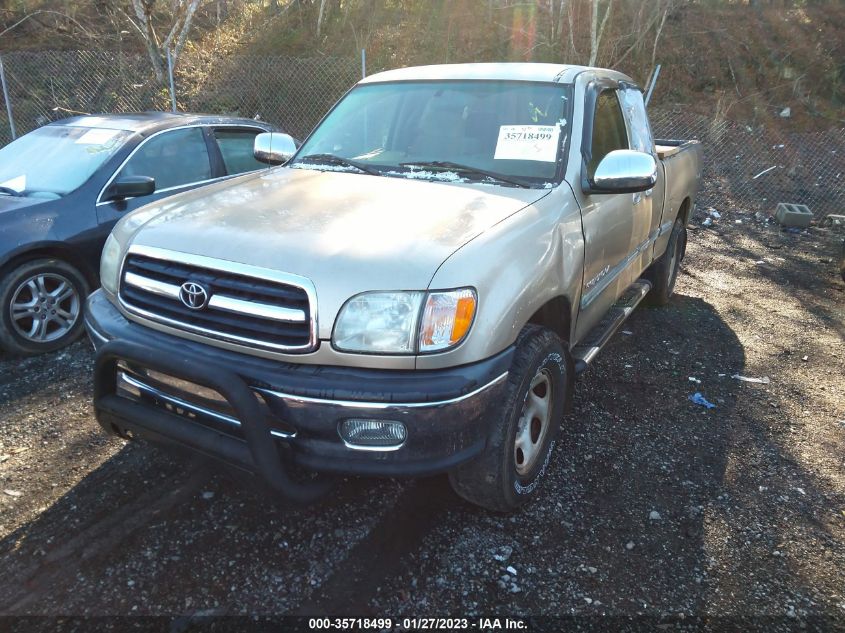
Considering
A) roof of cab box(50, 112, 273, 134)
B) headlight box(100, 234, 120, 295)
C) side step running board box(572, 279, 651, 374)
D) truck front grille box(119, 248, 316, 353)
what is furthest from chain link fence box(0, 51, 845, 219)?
truck front grille box(119, 248, 316, 353)

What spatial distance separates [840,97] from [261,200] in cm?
1660

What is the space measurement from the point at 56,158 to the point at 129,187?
0.80m

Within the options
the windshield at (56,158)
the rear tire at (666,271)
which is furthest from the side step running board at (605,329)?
the windshield at (56,158)

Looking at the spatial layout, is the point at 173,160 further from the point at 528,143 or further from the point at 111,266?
the point at 528,143

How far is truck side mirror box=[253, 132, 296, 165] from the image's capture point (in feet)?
13.3

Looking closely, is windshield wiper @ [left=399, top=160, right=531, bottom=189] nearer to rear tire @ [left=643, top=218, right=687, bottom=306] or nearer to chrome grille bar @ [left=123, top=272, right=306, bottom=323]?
chrome grille bar @ [left=123, top=272, right=306, bottom=323]

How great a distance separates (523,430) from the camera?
2.91m

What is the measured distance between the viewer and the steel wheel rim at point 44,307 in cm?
433

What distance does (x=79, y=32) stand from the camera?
1645cm

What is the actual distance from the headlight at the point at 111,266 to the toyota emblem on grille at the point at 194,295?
1.65ft

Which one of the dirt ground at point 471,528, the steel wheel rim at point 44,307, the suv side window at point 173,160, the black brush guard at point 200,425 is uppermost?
the suv side window at point 173,160

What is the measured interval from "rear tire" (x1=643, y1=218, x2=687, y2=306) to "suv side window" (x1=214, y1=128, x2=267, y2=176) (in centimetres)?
386

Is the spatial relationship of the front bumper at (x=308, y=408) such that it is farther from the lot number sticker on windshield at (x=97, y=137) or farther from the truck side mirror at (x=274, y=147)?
the lot number sticker on windshield at (x=97, y=137)

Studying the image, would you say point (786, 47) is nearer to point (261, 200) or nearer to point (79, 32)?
point (261, 200)
